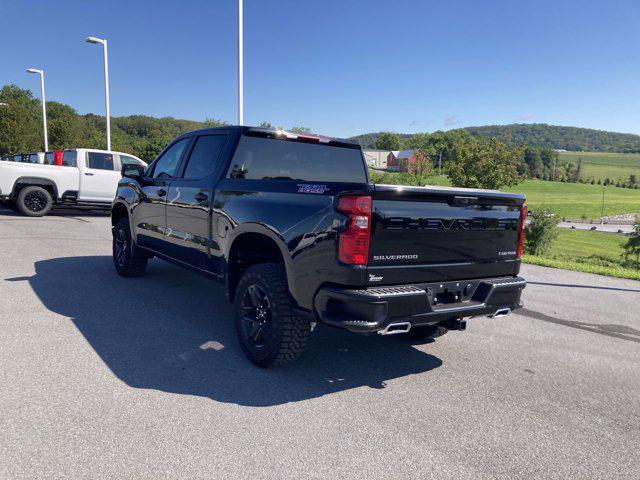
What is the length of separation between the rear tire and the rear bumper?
13296 mm

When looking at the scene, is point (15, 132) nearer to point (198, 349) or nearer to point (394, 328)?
point (198, 349)

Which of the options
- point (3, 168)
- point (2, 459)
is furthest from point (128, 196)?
point (3, 168)

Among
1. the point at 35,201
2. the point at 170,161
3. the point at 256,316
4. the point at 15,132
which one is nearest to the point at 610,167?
the point at 15,132

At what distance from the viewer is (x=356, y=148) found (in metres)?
5.29

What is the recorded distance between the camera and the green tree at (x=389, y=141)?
185m

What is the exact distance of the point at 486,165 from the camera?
114 feet

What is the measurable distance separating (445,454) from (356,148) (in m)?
3.36

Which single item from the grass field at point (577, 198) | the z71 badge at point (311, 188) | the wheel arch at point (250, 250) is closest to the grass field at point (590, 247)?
the grass field at point (577, 198)

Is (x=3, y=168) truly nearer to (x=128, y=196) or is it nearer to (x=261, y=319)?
(x=128, y=196)

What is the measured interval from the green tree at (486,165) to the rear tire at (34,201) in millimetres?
27294

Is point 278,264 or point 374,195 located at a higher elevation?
point 374,195

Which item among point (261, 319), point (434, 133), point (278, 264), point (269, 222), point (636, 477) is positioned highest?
point (434, 133)

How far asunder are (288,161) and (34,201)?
1216cm

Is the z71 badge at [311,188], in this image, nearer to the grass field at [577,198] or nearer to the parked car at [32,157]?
the parked car at [32,157]
